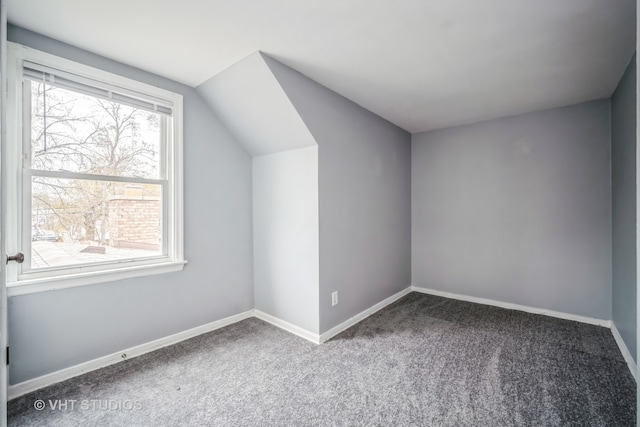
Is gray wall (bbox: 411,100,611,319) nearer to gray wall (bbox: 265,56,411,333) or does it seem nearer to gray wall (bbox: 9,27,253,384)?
gray wall (bbox: 265,56,411,333)

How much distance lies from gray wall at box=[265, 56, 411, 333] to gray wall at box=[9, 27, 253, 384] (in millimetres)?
925

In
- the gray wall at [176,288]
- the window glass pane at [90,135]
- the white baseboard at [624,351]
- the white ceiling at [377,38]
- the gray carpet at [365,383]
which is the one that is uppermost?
the white ceiling at [377,38]

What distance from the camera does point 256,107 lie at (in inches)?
96.4

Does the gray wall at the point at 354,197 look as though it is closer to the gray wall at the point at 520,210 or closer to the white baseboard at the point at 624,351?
the gray wall at the point at 520,210

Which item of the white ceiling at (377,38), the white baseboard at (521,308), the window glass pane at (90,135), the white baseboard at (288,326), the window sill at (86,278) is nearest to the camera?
the white ceiling at (377,38)

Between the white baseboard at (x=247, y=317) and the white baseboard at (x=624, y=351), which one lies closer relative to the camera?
the white baseboard at (x=247, y=317)

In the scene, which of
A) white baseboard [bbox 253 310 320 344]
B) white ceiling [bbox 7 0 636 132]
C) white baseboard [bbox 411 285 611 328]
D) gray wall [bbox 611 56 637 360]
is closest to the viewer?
white ceiling [bbox 7 0 636 132]

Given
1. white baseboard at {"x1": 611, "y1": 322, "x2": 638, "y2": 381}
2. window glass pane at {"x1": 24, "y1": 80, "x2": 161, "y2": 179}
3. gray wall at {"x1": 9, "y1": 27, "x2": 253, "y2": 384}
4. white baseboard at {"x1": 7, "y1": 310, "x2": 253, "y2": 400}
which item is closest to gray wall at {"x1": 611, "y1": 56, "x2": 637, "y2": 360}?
white baseboard at {"x1": 611, "y1": 322, "x2": 638, "y2": 381}

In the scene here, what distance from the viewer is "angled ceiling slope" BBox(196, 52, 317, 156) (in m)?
2.21

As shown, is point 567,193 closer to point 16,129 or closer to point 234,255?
point 234,255

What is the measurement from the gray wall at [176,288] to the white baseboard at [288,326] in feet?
0.63

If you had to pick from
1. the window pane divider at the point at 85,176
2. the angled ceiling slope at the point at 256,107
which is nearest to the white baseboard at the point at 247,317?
the window pane divider at the point at 85,176

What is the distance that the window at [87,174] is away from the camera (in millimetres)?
1819

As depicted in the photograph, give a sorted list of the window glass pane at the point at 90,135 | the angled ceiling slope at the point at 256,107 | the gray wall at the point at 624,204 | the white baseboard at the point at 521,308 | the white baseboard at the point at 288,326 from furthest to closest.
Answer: the white baseboard at the point at 521,308 < the white baseboard at the point at 288,326 < the angled ceiling slope at the point at 256,107 < the gray wall at the point at 624,204 < the window glass pane at the point at 90,135
